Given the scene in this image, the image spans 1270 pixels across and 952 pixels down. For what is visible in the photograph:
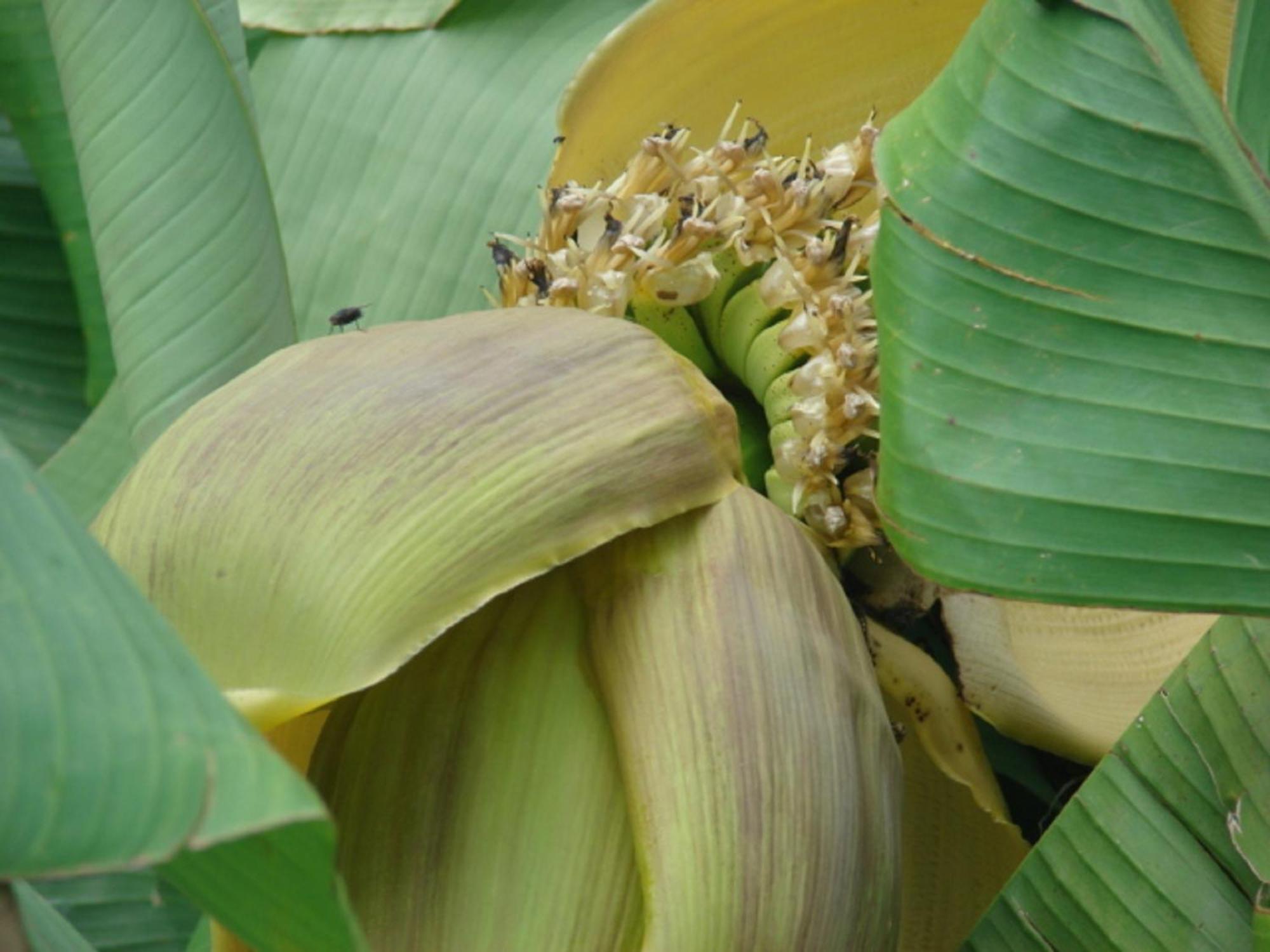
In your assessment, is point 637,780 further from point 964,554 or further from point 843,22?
point 843,22

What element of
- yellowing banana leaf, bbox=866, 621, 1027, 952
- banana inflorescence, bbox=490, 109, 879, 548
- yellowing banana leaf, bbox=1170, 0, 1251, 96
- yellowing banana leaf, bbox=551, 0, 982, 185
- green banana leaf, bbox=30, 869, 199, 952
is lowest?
green banana leaf, bbox=30, 869, 199, 952

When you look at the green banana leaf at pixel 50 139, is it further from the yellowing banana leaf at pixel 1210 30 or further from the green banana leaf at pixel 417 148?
the yellowing banana leaf at pixel 1210 30

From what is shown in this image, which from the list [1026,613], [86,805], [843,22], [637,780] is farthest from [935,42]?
[86,805]

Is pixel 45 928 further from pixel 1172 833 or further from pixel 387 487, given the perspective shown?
pixel 1172 833

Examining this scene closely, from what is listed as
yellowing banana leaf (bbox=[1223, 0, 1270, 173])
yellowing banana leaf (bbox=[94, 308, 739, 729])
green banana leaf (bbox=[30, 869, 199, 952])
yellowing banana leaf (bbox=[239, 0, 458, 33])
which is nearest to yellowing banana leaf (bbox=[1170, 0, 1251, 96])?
yellowing banana leaf (bbox=[1223, 0, 1270, 173])

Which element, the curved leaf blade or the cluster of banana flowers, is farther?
the curved leaf blade

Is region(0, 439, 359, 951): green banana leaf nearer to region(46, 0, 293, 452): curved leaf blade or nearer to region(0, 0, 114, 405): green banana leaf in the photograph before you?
region(46, 0, 293, 452): curved leaf blade

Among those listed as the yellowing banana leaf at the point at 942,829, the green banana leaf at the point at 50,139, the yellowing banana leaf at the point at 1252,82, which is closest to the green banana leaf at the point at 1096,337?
the yellowing banana leaf at the point at 1252,82
